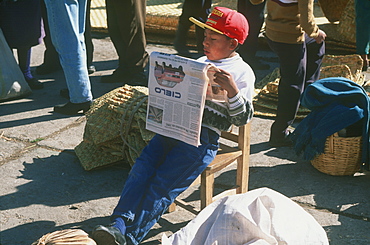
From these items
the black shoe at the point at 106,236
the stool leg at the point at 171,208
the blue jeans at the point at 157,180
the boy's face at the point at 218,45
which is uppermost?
the boy's face at the point at 218,45

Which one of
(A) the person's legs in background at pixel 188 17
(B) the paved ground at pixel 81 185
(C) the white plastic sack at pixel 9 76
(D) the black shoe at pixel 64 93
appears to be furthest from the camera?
(A) the person's legs in background at pixel 188 17

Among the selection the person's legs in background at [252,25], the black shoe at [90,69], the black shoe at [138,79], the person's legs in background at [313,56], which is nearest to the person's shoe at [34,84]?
the black shoe at [90,69]

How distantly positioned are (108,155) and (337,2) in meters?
5.01

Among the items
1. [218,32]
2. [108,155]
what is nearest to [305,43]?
[218,32]

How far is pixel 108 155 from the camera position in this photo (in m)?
3.90

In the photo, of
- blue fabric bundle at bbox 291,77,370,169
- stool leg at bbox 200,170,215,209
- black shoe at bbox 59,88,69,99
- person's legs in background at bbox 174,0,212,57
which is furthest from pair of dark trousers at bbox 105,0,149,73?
stool leg at bbox 200,170,215,209

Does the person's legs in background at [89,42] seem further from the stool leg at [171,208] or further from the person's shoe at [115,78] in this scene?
the stool leg at [171,208]

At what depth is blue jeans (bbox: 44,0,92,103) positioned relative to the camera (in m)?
4.39

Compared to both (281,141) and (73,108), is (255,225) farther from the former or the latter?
(73,108)

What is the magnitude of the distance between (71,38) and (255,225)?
2.74 meters

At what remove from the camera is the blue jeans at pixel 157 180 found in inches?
110

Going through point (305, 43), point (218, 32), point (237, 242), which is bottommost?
point (237, 242)

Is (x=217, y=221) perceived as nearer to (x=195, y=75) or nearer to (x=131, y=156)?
(x=195, y=75)

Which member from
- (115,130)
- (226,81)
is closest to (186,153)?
(226,81)
